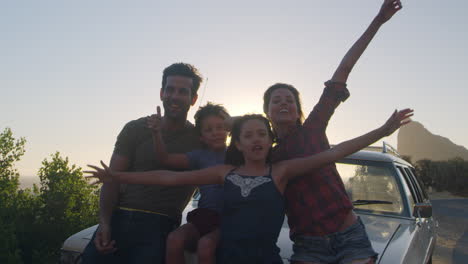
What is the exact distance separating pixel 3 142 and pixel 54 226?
10.2 feet

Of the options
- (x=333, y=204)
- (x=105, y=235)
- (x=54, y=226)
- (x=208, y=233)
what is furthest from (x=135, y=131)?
(x=54, y=226)

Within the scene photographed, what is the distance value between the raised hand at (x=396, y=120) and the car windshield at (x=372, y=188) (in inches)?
56.8

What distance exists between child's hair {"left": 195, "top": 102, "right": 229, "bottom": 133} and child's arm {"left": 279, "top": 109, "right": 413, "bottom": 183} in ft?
3.17

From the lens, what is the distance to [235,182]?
2.51 metres

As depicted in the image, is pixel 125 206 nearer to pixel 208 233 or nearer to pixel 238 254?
pixel 208 233

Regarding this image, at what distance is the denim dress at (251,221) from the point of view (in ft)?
7.60

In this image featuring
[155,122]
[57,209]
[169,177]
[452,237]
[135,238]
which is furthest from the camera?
[452,237]

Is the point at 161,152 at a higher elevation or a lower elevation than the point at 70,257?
higher

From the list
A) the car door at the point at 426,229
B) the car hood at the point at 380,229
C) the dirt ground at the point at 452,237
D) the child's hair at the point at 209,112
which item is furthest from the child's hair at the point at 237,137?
the dirt ground at the point at 452,237

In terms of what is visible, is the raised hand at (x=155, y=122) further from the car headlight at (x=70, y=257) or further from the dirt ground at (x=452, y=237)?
the dirt ground at (x=452, y=237)

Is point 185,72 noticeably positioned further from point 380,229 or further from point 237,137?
point 380,229

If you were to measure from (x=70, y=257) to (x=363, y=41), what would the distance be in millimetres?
2618

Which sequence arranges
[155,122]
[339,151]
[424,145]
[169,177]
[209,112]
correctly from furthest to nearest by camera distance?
[424,145] → [209,112] → [155,122] → [169,177] → [339,151]

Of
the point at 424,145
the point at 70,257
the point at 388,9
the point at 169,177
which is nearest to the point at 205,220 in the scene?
the point at 169,177
